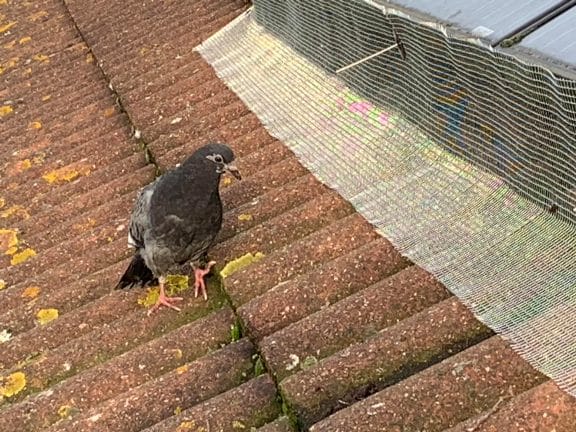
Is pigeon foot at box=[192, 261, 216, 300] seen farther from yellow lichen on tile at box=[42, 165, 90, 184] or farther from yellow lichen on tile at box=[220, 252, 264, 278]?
yellow lichen on tile at box=[42, 165, 90, 184]

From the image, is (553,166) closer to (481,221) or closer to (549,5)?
(481,221)

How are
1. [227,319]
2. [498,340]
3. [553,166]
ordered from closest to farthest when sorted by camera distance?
[498,340]
[553,166]
[227,319]

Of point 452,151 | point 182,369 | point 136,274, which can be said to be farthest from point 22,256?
point 452,151

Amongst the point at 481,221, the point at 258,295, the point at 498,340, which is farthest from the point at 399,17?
the point at 498,340

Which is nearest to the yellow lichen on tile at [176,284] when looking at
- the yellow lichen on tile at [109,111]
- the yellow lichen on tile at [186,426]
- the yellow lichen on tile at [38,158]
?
the yellow lichen on tile at [186,426]

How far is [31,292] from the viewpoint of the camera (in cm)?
347

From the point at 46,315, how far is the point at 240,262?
839mm

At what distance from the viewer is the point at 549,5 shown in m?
2.54

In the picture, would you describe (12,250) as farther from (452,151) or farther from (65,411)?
(452,151)

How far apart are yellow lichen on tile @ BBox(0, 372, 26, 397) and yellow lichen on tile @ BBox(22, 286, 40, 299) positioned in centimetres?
53

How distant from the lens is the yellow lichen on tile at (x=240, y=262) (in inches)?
119

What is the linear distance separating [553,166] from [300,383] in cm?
99

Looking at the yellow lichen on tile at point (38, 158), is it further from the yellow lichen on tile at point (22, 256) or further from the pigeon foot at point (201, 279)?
the pigeon foot at point (201, 279)

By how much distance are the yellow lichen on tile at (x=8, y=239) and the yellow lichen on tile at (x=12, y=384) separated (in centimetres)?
102
